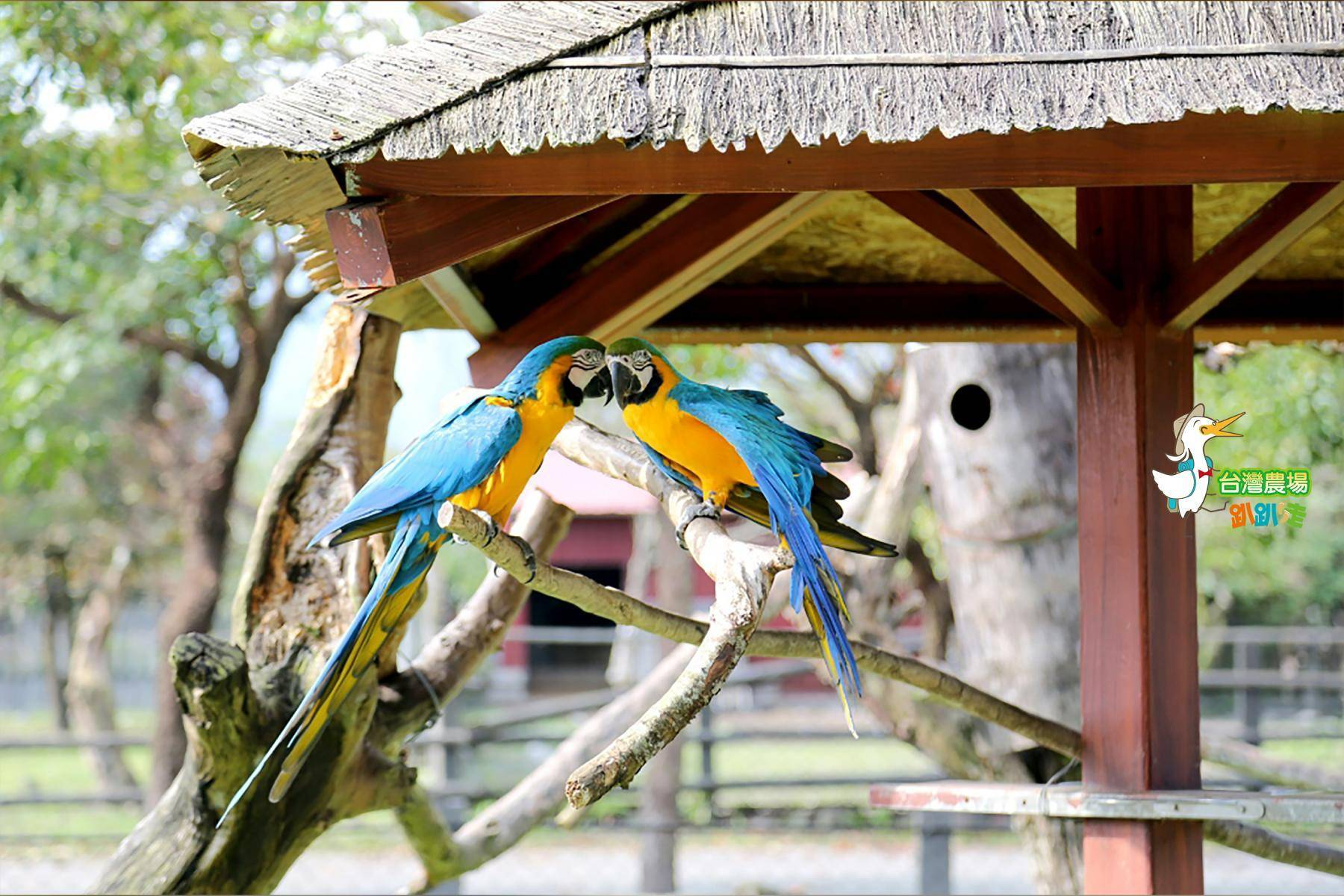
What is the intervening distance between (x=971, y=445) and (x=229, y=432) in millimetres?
4350

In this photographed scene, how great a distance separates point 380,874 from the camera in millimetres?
8289

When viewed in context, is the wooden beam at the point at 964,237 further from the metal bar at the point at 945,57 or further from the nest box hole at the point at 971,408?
the nest box hole at the point at 971,408

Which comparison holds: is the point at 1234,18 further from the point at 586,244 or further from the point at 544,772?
the point at 544,772

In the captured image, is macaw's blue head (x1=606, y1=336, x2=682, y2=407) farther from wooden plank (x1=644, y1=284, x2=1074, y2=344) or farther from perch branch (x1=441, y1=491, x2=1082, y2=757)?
wooden plank (x1=644, y1=284, x2=1074, y2=344)

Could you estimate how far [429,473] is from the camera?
2252 mm

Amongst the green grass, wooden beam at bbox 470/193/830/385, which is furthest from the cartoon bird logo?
the green grass

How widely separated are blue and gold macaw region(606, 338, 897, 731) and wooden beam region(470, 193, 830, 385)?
17.4 inches

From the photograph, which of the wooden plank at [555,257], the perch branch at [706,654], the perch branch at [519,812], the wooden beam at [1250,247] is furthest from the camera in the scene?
the perch branch at [519,812]

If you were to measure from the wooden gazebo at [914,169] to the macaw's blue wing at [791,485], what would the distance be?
1.22ft

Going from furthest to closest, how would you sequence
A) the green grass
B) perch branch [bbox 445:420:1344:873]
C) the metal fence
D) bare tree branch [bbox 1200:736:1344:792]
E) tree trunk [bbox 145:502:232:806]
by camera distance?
1. the green grass
2. tree trunk [bbox 145:502:232:806]
3. the metal fence
4. bare tree branch [bbox 1200:736:1344:792]
5. perch branch [bbox 445:420:1344:873]

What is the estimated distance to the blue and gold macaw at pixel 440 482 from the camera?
7.36 feet

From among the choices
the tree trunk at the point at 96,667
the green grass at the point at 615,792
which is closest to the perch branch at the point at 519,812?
the green grass at the point at 615,792

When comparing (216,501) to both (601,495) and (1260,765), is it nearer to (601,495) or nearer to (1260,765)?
(1260,765)

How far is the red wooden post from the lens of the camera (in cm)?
274
